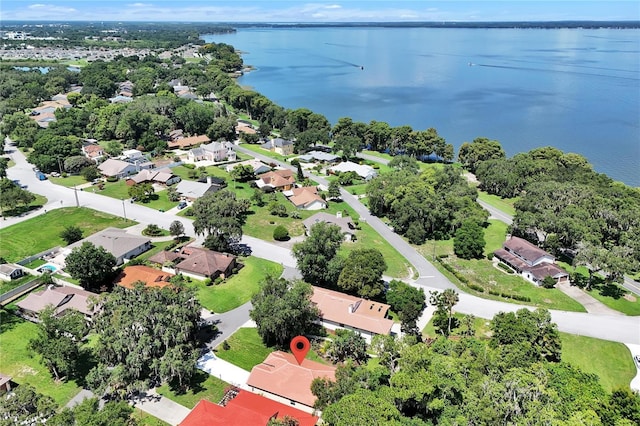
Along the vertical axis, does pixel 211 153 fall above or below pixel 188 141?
above

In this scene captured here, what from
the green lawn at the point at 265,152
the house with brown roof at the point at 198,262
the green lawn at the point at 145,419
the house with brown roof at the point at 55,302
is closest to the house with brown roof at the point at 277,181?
the green lawn at the point at 265,152

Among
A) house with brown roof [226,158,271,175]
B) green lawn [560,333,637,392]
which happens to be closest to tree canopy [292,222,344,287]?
green lawn [560,333,637,392]

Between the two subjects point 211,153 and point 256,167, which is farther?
point 211,153

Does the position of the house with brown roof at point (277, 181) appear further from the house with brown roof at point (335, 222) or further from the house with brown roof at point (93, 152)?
the house with brown roof at point (93, 152)

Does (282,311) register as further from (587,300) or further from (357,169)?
(357,169)

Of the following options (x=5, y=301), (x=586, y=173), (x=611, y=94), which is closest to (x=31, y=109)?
(x=5, y=301)

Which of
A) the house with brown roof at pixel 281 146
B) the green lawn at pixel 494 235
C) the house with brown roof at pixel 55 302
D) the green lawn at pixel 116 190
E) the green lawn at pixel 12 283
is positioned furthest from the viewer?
the house with brown roof at pixel 281 146

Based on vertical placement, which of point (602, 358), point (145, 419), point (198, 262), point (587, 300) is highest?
point (198, 262)

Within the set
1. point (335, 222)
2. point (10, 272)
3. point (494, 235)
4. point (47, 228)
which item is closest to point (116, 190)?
point (47, 228)
